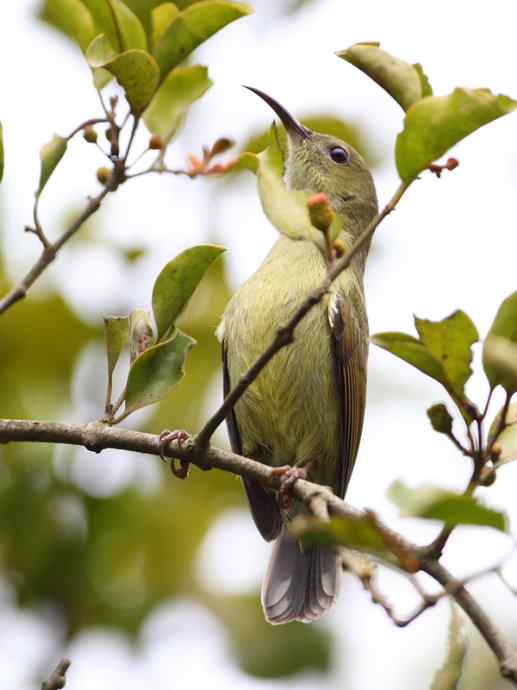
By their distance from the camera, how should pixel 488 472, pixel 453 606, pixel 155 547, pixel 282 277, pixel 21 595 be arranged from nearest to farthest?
pixel 453 606 → pixel 488 472 → pixel 21 595 → pixel 155 547 → pixel 282 277

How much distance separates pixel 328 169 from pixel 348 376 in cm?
154

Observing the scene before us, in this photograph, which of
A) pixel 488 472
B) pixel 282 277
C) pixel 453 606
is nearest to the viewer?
pixel 453 606

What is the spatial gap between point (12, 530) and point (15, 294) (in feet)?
5.75

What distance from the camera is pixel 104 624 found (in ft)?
14.6

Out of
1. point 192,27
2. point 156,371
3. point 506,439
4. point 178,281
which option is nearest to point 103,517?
point 156,371

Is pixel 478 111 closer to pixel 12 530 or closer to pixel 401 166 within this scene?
pixel 401 166

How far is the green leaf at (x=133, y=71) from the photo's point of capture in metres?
2.95

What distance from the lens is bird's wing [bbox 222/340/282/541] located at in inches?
207

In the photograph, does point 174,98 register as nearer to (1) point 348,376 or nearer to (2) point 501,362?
(2) point 501,362

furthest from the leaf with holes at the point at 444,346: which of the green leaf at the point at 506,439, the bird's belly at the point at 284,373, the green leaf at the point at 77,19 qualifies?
the bird's belly at the point at 284,373

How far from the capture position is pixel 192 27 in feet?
9.91

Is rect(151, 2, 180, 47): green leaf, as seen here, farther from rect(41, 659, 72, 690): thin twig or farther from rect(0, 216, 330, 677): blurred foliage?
rect(0, 216, 330, 677): blurred foliage

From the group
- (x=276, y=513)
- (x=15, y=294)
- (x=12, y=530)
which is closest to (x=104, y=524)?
(x=12, y=530)

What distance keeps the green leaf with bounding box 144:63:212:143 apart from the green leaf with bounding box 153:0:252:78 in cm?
11
